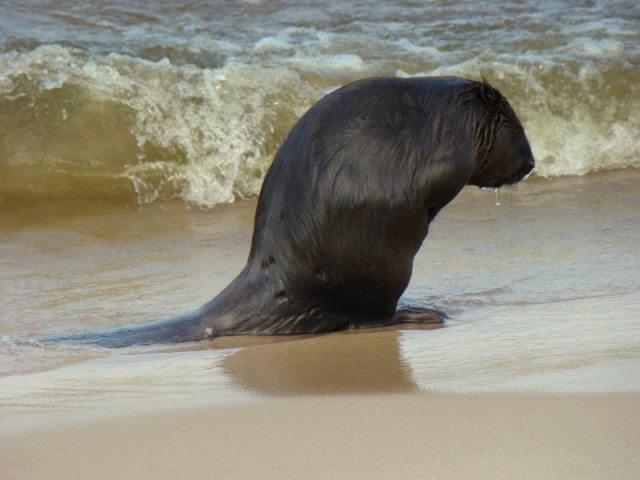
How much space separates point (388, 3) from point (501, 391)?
946 centimetres

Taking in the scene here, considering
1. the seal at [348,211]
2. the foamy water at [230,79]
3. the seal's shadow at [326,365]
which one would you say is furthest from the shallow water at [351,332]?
the foamy water at [230,79]

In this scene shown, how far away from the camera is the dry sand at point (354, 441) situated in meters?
2.61

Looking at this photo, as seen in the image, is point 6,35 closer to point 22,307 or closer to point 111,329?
point 22,307

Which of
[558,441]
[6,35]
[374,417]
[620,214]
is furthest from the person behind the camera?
[6,35]

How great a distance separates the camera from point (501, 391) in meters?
3.22

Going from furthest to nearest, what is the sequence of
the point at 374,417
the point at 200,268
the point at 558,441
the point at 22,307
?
the point at 200,268
the point at 22,307
the point at 374,417
the point at 558,441

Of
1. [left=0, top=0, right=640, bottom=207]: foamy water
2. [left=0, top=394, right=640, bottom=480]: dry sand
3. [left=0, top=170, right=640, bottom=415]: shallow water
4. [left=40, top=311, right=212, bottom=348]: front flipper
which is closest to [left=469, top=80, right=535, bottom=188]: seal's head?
[left=0, top=170, right=640, bottom=415]: shallow water

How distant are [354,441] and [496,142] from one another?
8.59 ft

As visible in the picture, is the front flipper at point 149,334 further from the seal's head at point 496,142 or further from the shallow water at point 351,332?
the seal's head at point 496,142

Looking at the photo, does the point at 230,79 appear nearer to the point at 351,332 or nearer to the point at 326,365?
the point at 351,332

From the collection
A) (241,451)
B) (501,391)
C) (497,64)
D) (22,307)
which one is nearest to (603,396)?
(501,391)

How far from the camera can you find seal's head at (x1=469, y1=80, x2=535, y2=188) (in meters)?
5.04

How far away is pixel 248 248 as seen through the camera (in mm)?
6781

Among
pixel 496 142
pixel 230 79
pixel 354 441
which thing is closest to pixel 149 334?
pixel 496 142
